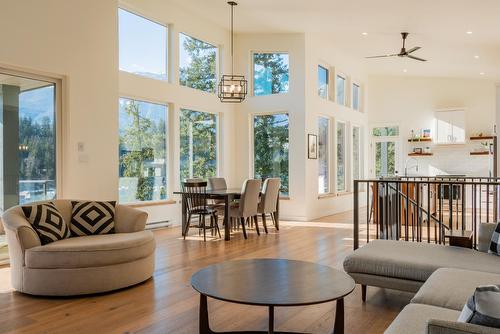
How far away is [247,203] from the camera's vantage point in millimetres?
6340

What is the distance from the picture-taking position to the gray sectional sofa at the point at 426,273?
6.31 feet

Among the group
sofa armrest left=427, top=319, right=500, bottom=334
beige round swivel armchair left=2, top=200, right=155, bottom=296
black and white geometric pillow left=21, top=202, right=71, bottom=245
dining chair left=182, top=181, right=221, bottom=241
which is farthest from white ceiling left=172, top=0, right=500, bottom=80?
sofa armrest left=427, top=319, right=500, bottom=334

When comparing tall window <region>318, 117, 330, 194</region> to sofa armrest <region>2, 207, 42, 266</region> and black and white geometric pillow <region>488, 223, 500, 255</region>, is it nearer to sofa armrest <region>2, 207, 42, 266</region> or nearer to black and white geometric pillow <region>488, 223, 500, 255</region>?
black and white geometric pillow <region>488, 223, 500, 255</region>

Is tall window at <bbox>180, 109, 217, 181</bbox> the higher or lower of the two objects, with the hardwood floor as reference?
higher

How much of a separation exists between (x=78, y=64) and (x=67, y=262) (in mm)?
2979

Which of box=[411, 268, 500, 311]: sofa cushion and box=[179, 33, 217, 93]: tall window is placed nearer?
box=[411, 268, 500, 311]: sofa cushion

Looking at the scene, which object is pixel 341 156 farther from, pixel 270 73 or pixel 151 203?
pixel 151 203

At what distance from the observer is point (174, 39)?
754 cm

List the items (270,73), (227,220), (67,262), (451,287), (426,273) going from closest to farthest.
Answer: (451,287), (426,273), (67,262), (227,220), (270,73)

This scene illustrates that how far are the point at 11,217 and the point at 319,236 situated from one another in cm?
445

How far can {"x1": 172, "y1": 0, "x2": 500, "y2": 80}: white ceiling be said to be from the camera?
6.30m

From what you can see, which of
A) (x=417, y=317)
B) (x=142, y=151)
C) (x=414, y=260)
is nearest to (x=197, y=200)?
(x=142, y=151)

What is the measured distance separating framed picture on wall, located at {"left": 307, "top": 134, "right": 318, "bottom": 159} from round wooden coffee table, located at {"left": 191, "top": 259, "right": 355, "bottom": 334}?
5808mm

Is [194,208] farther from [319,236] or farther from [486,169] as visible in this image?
[486,169]
